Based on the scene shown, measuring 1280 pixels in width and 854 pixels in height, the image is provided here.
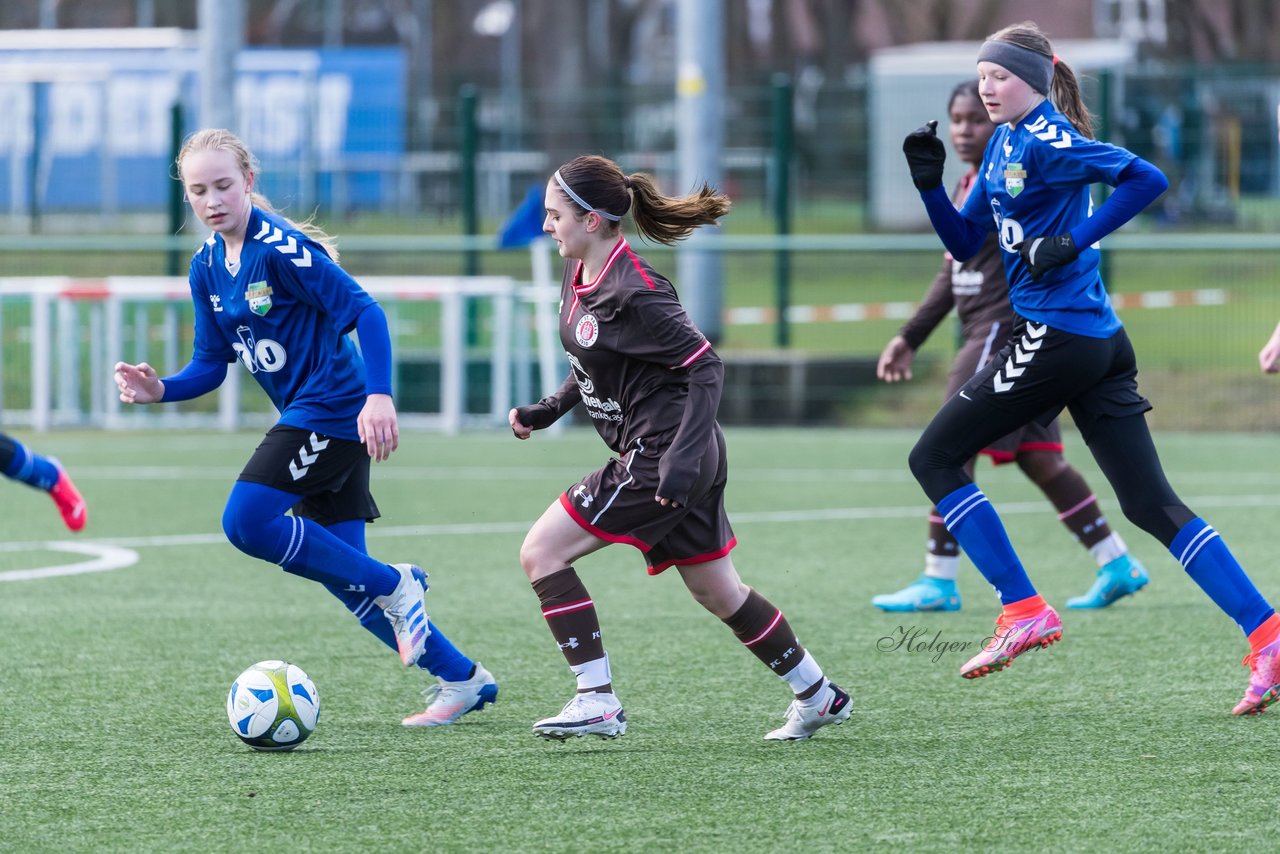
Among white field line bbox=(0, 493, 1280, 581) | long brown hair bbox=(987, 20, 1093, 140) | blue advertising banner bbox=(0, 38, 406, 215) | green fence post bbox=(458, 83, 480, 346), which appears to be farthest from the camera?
blue advertising banner bbox=(0, 38, 406, 215)

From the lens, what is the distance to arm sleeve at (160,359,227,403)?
5605mm

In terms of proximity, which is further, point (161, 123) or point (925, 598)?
point (161, 123)

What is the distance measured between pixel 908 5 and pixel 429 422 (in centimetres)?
Answer: 2634

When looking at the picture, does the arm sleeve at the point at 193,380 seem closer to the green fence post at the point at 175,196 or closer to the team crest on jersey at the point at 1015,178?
the team crest on jersey at the point at 1015,178

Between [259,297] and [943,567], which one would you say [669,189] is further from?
[259,297]

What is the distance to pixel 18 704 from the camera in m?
5.52

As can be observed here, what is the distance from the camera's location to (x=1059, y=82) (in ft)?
18.6

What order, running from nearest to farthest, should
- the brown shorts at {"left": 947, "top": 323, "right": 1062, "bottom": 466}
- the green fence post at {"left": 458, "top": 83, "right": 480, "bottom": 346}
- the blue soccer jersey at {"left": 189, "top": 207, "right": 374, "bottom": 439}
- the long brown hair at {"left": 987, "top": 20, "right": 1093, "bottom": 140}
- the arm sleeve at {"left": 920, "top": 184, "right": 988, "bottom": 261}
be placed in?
the blue soccer jersey at {"left": 189, "top": 207, "right": 374, "bottom": 439}, the long brown hair at {"left": 987, "top": 20, "right": 1093, "bottom": 140}, the arm sleeve at {"left": 920, "top": 184, "right": 988, "bottom": 261}, the brown shorts at {"left": 947, "top": 323, "right": 1062, "bottom": 466}, the green fence post at {"left": 458, "top": 83, "right": 480, "bottom": 346}

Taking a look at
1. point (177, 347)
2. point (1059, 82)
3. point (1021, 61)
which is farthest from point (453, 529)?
point (177, 347)

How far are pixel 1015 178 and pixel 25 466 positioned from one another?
307 cm

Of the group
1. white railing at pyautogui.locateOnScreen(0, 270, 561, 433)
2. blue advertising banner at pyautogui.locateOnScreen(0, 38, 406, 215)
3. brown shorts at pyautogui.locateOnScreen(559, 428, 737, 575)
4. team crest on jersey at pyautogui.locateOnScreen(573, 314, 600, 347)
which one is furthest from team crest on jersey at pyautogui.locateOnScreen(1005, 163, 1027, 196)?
white railing at pyautogui.locateOnScreen(0, 270, 561, 433)

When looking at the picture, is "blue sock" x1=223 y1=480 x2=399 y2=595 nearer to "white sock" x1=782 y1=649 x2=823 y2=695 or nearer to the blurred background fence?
→ "white sock" x1=782 y1=649 x2=823 y2=695

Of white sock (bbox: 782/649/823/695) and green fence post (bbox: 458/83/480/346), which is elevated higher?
green fence post (bbox: 458/83/480/346)

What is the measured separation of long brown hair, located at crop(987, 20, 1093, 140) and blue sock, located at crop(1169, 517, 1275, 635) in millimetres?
1230
